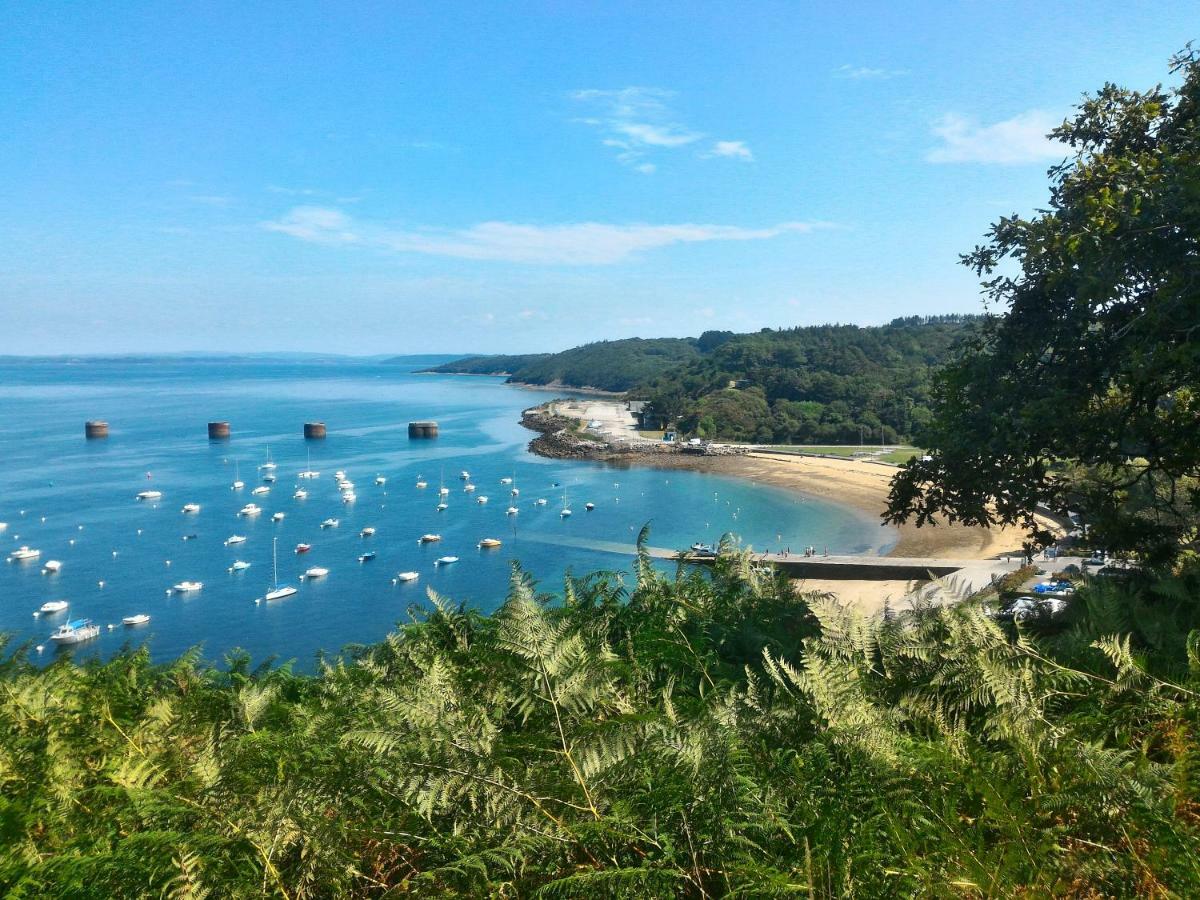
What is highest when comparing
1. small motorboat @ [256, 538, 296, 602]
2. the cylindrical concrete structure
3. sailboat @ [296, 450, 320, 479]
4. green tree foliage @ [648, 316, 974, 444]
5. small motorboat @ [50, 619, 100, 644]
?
green tree foliage @ [648, 316, 974, 444]

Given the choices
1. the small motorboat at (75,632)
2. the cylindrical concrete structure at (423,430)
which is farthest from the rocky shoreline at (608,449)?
the small motorboat at (75,632)

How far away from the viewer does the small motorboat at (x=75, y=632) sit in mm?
31828

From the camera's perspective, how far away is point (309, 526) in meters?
55.7

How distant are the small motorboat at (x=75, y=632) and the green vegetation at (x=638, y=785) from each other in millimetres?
34571

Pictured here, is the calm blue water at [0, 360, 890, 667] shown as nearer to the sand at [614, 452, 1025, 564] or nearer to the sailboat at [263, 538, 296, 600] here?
the sailboat at [263, 538, 296, 600]

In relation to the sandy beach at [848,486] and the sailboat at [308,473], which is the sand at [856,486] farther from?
the sailboat at [308,473]

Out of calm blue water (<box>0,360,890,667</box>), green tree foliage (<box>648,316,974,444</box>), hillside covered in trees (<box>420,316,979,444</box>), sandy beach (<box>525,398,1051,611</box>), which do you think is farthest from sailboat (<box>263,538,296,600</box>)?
green tree foliage (<box>648,316,974,444</box>)

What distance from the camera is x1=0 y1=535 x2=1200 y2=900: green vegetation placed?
6.32 feet

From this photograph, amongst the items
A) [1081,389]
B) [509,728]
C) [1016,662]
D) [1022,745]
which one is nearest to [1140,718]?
[1016,662]

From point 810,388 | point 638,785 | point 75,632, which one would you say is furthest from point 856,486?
point 638,785

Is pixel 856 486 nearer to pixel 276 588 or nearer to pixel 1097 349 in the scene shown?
pixel 276 588

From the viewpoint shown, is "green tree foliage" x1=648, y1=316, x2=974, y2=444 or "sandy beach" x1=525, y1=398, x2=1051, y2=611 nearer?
"sandy beach" x1=525, y1=398, x2=1051, y2=611

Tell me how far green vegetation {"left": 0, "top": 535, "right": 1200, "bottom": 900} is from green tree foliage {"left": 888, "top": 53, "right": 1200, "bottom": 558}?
4261 mm

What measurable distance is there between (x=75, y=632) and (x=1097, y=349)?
37.1m
